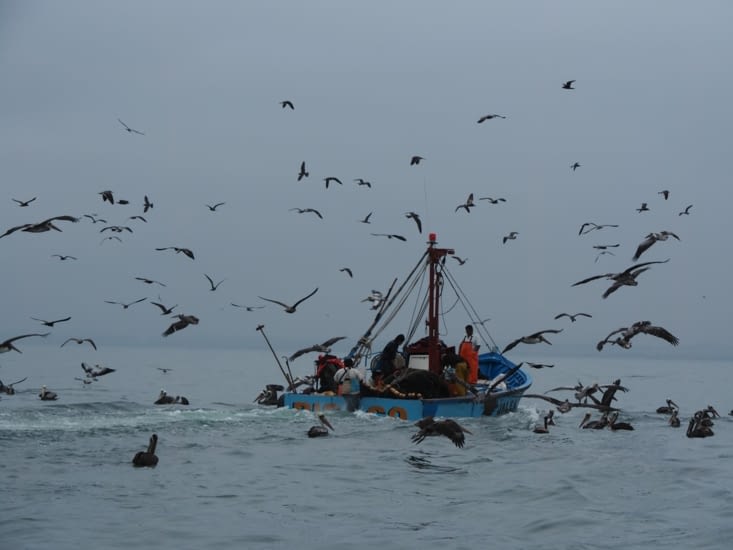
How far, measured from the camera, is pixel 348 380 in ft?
94.9

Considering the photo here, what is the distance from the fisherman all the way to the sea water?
2.69ft

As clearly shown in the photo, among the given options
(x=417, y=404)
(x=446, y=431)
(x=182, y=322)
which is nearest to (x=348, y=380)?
(x=417, y=404)

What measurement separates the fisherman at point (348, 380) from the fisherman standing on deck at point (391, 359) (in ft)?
2.34

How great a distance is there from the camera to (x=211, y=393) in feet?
164

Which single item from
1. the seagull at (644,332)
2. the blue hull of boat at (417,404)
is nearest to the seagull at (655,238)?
the seagull at (644,332)

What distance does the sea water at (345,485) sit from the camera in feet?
47.6

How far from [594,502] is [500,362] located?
17615mm

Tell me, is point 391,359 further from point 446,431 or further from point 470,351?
point 446,431

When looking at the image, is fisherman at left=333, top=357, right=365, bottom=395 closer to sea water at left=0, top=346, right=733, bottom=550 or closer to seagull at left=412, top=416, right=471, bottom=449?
sea water at left=0, top=346, right=733, bottom=550

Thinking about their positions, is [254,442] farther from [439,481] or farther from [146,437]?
[439,481]

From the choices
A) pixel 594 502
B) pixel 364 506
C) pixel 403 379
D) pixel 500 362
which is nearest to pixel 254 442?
pixel 403 379

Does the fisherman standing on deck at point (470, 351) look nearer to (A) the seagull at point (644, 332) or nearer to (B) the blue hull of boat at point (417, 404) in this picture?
(B) the blue hull of boat at point (417, 404)

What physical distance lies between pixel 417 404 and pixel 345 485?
8785 mm

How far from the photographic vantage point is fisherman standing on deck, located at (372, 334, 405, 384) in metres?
28.8
